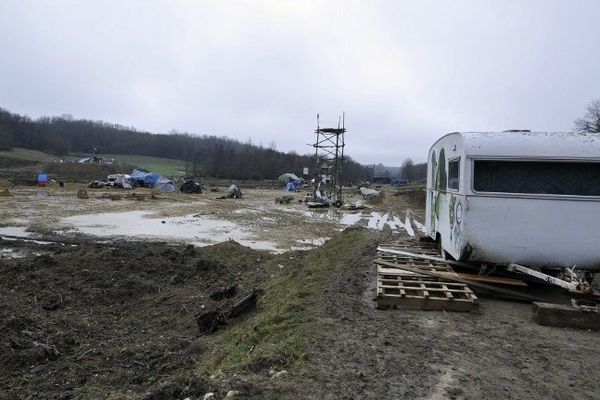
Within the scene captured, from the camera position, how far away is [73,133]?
15300 cm

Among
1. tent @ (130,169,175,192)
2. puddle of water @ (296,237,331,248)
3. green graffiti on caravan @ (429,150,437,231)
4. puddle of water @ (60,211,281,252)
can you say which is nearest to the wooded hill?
tent @ (130,169,175,192)

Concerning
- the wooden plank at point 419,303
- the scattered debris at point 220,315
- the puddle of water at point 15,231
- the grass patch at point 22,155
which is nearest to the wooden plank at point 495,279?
the wooden plank at point 419,303

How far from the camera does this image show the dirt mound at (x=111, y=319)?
5547 millimetres

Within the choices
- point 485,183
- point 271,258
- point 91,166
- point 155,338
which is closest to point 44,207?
point 271,258

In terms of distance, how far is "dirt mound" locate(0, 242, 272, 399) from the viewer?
555cm

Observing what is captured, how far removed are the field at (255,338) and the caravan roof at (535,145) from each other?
231 cm

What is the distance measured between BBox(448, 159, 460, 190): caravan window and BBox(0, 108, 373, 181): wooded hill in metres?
82.8

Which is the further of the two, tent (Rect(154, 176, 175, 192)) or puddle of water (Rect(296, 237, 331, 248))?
tent (Rect(154, 176, 175, 192))

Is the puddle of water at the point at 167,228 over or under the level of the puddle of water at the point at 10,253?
over

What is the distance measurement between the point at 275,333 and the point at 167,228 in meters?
17.7

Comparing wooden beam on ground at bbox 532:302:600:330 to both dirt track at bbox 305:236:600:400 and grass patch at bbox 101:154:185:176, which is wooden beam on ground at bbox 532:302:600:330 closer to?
dirt track at bbox 305:236:600:400

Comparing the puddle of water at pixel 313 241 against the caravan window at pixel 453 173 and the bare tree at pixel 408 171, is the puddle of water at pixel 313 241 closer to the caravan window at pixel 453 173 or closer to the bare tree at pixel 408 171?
the caravan window at pixel 453 173

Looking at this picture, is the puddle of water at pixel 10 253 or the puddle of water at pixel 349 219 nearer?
the puddle of water at pixel 10 253

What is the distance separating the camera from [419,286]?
757 cm
